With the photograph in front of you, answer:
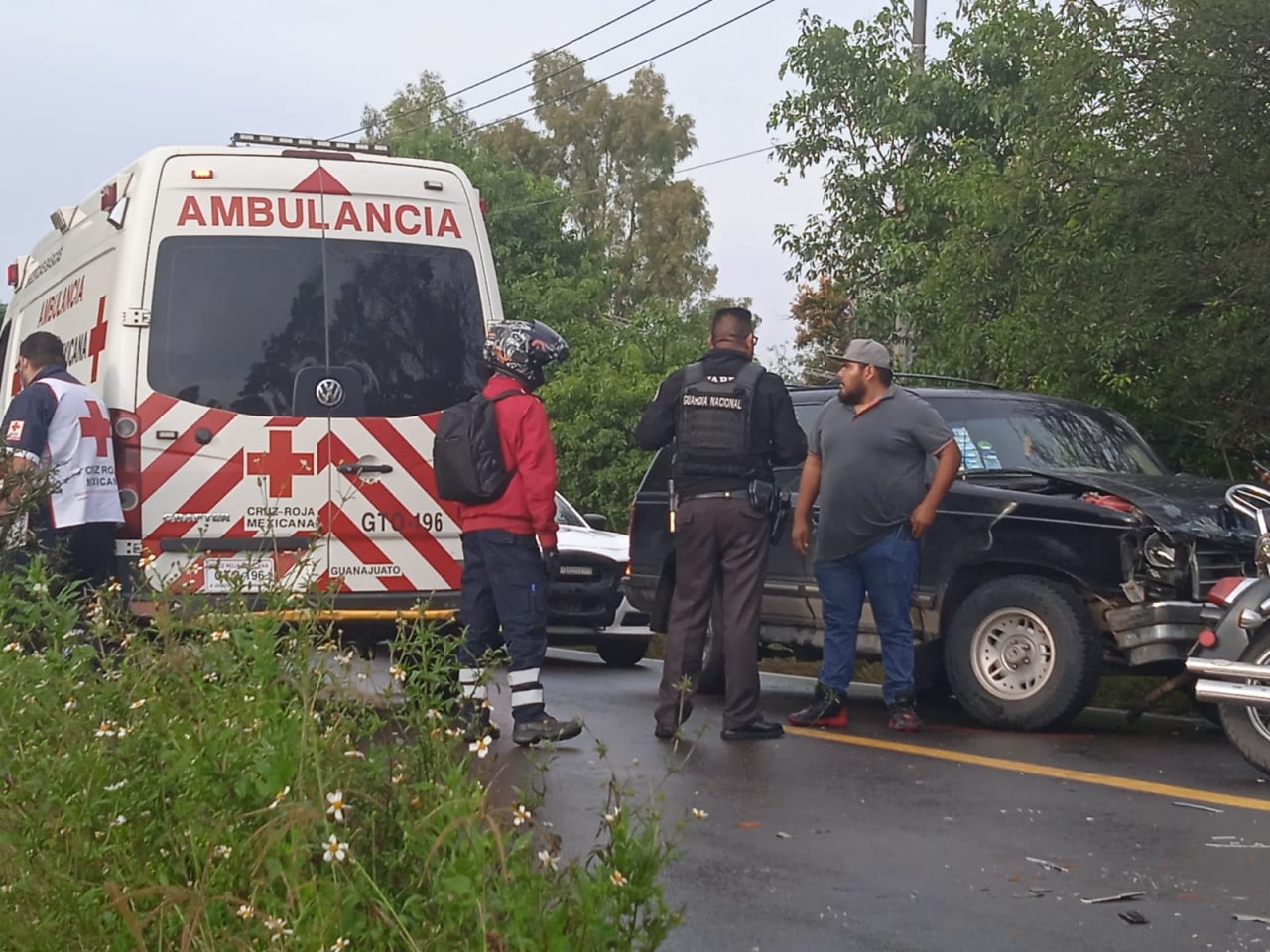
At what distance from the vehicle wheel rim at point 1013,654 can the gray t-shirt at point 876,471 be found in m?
0.70

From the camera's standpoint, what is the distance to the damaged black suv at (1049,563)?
28.0 feet

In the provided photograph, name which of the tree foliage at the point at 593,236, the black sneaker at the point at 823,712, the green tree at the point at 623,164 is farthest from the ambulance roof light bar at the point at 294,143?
the green tree at the point at 623,164

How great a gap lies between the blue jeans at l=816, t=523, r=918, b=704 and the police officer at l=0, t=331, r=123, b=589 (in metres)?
3.33

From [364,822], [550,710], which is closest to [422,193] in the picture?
[550,710]

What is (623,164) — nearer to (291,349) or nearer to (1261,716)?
(291,349)

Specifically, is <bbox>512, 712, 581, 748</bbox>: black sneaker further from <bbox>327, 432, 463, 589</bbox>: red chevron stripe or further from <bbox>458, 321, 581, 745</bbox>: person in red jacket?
<bbox>327, 432, 463, 589</bbox>: red chevron stripe

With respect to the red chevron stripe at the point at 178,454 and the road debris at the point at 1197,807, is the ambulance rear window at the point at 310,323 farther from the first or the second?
the road debris at the point at 1197,807

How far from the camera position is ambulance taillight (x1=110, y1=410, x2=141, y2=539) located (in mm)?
8648

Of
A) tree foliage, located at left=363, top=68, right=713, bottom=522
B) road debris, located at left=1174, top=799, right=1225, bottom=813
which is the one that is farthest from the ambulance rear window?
tree foliage, located at left=363, top=68, right=713, bottom=522

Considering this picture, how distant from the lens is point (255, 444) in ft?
29.0

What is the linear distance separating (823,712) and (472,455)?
7.13ft

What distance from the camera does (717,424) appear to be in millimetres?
8500

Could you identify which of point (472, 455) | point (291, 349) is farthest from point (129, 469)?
point (472, 455)

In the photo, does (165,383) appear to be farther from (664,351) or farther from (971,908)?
(664,351)
